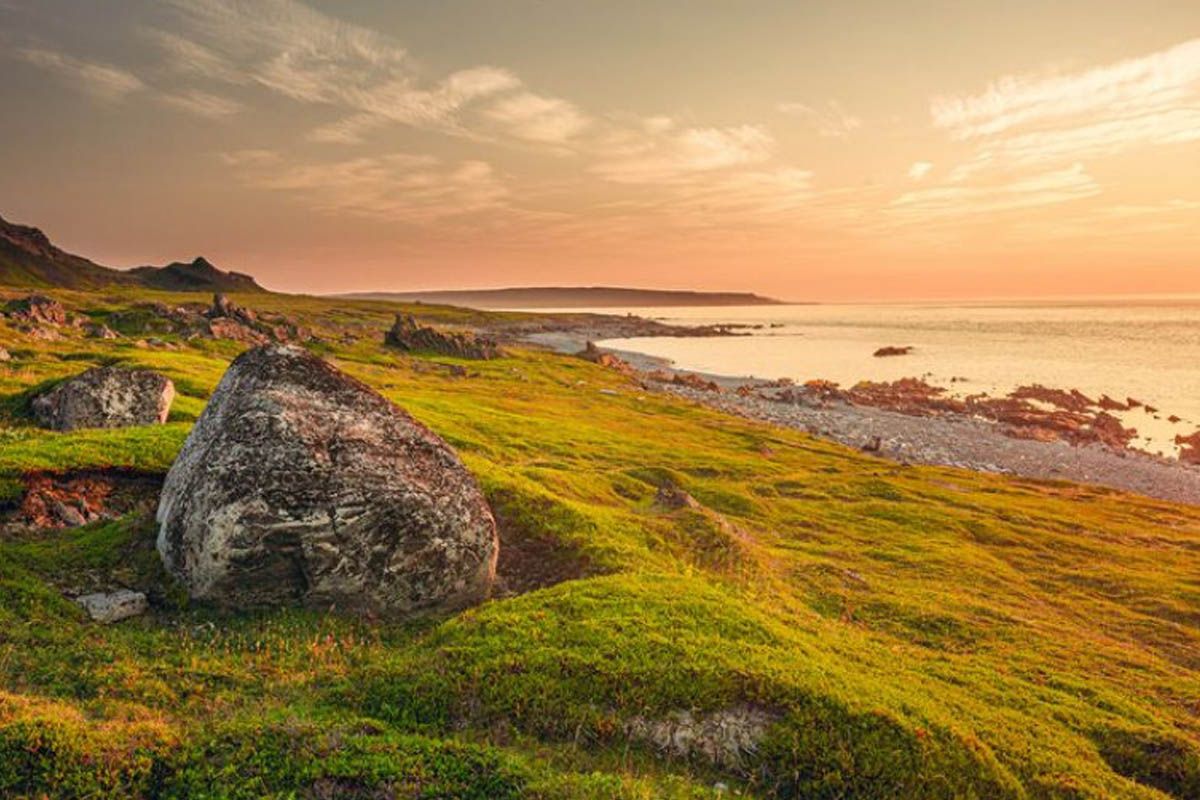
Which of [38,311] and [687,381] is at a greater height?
[38,311]

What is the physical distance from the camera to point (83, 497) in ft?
63.6

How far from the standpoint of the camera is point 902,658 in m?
15.2

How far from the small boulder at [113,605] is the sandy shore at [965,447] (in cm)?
5553

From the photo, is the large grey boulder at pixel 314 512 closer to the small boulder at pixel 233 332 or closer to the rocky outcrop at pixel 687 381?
the small boulder at pixel 233 332

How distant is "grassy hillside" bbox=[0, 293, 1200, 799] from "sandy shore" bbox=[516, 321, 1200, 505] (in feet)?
103

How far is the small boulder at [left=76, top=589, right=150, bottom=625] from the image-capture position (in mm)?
13844

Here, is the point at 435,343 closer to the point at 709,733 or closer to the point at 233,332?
the point at 233,332

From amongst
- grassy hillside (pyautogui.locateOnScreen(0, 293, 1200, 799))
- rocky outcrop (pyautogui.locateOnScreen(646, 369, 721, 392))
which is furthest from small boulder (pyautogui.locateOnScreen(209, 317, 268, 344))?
rocky outcrop (pyautogui.locateOnScreen(646, 369, 721, 392))

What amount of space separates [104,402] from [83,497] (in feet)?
33.3

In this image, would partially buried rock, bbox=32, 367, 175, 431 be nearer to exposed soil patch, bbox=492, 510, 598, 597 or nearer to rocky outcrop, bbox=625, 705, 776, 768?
exposed soil patch, bbox=492, 510, 598, 597

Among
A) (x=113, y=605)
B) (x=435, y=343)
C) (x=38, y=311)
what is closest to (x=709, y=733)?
(x=113, y=605)

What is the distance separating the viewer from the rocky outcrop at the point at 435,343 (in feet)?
326

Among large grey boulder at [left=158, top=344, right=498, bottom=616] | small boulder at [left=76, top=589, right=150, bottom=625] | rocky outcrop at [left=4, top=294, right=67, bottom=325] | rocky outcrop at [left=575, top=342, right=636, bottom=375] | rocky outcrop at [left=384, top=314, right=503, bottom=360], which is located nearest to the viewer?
small boulder at [left=76, top=589, right=150, bottom=625]

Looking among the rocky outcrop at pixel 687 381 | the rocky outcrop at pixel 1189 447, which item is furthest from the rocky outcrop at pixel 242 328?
the rocky outcrop at pixel 1189 447
